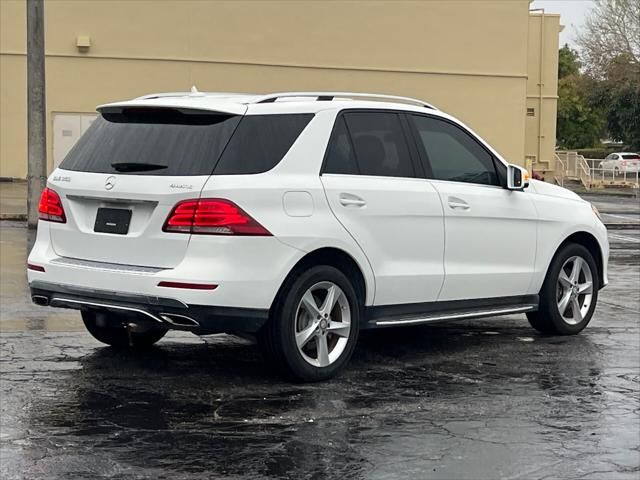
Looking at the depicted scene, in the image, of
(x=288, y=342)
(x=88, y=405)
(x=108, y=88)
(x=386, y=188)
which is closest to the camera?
(x=88, y=405)

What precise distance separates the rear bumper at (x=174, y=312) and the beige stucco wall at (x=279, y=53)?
27495 mm

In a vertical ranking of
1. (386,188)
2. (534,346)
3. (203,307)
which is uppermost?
(386,188)

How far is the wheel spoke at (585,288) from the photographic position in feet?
30.9

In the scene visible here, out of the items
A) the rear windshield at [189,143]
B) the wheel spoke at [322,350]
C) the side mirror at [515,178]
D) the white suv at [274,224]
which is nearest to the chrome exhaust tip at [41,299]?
the white suv at [274,224]

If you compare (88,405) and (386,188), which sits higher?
(386,188)

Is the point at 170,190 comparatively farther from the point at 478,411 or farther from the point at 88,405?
the point at 478,411

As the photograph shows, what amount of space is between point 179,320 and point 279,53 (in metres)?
29.3

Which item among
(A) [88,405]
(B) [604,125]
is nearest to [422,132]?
(A) [88,405]

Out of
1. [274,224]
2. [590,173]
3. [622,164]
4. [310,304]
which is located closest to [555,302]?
[310,304]

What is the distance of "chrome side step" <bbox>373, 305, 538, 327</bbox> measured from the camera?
778 cm

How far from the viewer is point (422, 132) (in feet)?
27.0

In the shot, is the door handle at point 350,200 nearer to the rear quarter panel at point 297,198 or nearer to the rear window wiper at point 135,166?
the rear quarter panel at point 297,198

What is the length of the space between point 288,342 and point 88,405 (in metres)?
1.28

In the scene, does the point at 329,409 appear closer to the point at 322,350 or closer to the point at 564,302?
the point at 322,350
